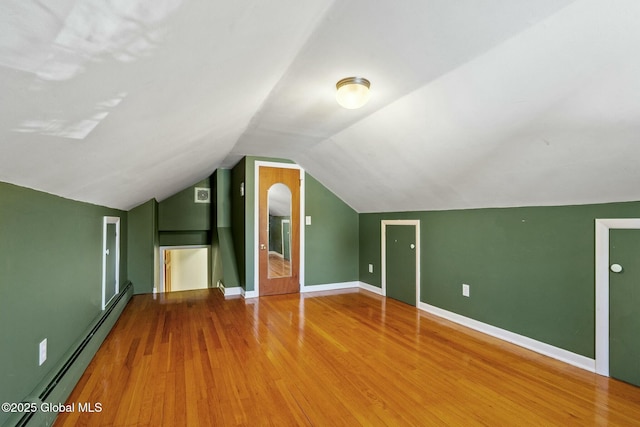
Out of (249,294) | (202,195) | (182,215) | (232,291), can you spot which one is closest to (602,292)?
(249,294)

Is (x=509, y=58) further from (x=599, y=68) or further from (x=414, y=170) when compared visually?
(x=414, y=170)

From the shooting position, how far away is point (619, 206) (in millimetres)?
2236

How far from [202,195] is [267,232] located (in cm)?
198

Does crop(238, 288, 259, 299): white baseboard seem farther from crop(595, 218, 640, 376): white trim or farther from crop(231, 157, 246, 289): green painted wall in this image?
crop(595, 218, 640, 376): white trim

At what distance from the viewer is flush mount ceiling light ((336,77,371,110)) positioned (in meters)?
2.11

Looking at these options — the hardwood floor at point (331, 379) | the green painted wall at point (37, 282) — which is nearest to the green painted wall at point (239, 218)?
the hardwood floor at point (331, 379)

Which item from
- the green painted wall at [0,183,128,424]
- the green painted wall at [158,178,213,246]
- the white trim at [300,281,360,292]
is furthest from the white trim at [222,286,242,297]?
the green painted wall at [0,183,128,424]

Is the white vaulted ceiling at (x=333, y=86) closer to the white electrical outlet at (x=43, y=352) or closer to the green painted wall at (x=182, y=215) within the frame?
the white electrical outlet at (x=43, y=352)

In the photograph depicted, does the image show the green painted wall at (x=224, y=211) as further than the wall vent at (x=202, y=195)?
No

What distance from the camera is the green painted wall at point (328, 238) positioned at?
497 cm

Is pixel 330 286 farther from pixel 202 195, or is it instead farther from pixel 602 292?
pixel 602 292

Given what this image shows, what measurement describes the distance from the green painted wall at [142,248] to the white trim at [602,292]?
5.49 m

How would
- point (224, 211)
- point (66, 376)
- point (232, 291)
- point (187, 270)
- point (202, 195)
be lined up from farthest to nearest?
1. point (187, 270)
2. point (202, 195)
3. point (224, 211)
4. point (232, 291)
5. point (66, 376)

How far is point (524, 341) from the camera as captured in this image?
280cm
